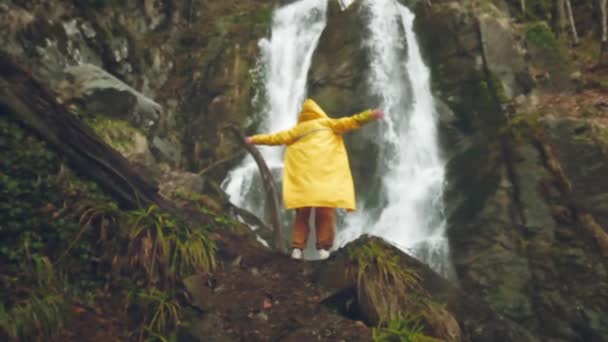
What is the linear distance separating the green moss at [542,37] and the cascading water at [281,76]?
5444mm

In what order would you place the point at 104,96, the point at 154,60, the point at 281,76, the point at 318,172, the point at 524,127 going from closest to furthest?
the point at 318,172 < the point at 104,96 < the point at 524,127 < the point at 281,76 < the point at 154,60

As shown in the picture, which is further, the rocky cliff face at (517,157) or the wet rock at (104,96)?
the wet rock at (104,96)

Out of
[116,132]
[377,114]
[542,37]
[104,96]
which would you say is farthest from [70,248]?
[542,37]

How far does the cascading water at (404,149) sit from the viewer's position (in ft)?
29.9

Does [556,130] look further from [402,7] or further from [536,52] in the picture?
[402,7]

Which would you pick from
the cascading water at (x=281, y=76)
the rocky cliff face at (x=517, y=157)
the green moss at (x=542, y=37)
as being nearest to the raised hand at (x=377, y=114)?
the rocky cliff face at (x=517, y=157)

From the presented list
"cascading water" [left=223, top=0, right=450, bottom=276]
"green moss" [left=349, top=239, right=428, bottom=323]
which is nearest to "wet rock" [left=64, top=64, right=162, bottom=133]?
"cascading water" [left=223, top=0, right=450, bottom=276]

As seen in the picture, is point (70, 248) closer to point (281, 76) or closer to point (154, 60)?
point (281, 76)

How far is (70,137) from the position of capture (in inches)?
171

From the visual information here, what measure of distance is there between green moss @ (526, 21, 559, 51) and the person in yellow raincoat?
23.9 feet

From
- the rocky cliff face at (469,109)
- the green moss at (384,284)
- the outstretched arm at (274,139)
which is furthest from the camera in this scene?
the rocky cliff face at (469,109)

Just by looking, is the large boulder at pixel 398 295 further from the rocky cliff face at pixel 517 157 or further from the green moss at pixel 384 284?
the rocky cliff face at pixel 517 157

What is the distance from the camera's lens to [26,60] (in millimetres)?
8594

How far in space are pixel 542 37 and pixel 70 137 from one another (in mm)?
9992
